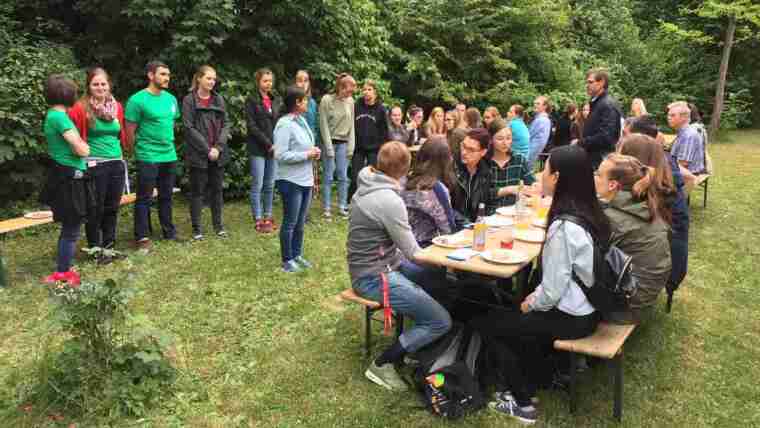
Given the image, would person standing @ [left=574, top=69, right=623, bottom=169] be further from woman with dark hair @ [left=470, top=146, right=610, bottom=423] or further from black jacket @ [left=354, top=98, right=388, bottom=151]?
woman with dark hair @ [left=470, top=146, right=610, bottom=423]

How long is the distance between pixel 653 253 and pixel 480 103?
377 inches

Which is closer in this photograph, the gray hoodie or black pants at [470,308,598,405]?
black pants at [470,308,598,405]

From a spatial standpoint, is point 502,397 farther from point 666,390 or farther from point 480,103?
point 480,103

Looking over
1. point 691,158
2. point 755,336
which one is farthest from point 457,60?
point 755,336

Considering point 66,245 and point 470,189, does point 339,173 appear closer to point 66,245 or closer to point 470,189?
point 470,189

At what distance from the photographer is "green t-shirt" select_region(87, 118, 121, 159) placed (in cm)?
530

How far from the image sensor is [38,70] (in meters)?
6.77

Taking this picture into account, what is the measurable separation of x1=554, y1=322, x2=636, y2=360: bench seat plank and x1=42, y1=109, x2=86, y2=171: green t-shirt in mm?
4283

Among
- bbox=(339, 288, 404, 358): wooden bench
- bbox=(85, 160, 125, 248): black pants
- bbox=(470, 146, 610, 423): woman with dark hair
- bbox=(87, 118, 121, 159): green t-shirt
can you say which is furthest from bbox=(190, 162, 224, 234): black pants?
bbox=(470, 146, 610, 423): woman with dark hair

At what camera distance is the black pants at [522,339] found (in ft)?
10.5

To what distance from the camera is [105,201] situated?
559cm

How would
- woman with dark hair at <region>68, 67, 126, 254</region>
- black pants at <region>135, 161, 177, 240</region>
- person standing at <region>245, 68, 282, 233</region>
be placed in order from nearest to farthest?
woman with dark hair at <region>68, 67, 126, 254</region> → black pants at <region>135, 161, 177, 240</region> → person standing at <region>245, 68, 282, 233</region>

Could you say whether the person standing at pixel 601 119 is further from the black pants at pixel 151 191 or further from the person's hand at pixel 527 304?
the black pants at pixel 151 191

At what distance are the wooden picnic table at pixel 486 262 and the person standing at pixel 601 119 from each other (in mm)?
3163
